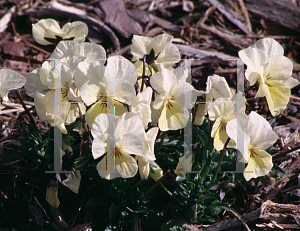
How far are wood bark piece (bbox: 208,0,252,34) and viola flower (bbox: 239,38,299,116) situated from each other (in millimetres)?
2340

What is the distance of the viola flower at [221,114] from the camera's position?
1.73 m

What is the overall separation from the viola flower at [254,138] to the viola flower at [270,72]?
0.16 meters

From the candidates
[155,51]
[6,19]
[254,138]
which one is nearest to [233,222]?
[254,138]

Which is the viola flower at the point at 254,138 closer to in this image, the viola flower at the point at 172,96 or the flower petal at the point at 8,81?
the viola flower at the point at 172,96

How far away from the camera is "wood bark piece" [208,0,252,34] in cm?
411

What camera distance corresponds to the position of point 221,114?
176 cm

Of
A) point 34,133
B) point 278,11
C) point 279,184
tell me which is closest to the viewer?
point 34,133

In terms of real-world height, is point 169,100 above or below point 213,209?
above

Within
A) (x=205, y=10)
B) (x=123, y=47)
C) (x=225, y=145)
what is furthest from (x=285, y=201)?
(x=205, y=10)

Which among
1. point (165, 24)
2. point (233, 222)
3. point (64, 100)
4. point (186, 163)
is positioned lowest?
point (233, 222)

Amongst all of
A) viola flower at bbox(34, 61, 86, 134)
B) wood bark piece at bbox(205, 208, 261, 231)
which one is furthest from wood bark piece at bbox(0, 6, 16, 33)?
wood bark piece at bbox(205, 208, 261, 231)

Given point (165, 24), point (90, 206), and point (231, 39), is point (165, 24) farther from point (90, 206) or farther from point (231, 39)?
point (90, 206)

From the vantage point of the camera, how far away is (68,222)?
2268mm

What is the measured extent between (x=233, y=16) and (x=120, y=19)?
1.51 m
